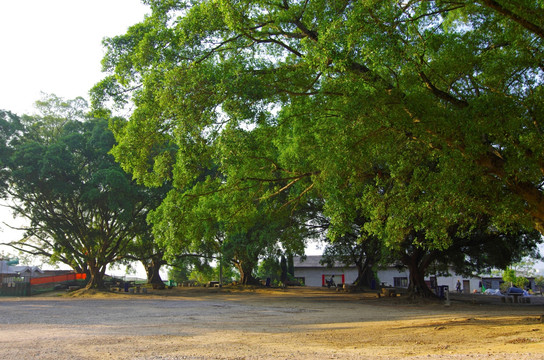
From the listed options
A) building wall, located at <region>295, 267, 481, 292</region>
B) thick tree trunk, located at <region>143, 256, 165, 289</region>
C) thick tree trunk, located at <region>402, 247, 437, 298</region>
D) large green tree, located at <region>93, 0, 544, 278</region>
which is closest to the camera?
large green tree, located at <region>93, 0, 544, 278</region>

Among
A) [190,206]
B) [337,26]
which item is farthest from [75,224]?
[337,26]

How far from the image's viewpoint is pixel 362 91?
999 cm

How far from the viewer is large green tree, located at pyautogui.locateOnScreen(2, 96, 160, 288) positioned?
27.7 m

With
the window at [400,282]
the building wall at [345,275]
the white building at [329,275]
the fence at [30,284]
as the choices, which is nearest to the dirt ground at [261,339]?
the fence at [30,284]

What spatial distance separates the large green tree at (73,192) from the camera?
27.7 m

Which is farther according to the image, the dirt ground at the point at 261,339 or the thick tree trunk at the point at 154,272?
the thick tree trunk at the point at 154,272

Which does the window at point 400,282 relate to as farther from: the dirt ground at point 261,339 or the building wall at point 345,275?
the dirt ground at point 261,339

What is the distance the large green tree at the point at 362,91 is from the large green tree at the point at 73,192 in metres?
17.1

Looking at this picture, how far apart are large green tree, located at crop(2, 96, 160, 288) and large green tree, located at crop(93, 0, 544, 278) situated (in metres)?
17.1

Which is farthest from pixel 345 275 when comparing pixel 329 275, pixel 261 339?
pixel 261 339

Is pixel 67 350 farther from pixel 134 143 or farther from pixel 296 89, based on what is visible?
pixel 296 89

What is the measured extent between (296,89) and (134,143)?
177 inches

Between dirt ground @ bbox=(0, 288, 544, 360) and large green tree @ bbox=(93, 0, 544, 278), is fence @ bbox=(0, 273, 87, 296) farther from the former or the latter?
large green tree @ bbox=(93, 0, 544, 278)

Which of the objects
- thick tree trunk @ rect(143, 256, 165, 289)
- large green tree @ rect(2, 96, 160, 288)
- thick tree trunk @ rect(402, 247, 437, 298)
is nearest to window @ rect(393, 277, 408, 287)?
thick tree trunk @ rect(143, 256, 165, 289)
